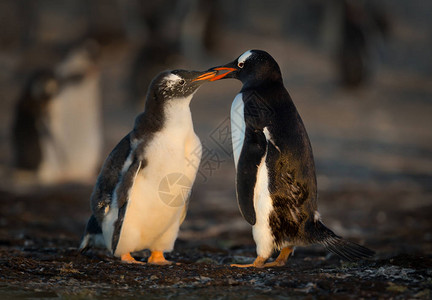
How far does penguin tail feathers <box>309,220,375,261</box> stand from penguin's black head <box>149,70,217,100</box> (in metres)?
1.23

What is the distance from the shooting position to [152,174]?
455cm

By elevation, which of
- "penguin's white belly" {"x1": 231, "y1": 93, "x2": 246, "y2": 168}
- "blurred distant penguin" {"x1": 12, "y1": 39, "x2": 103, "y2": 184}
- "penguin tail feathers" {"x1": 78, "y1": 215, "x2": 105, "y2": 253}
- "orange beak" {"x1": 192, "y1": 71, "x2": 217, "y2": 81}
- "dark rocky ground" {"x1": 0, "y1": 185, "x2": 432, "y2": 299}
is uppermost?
"blurred distant penguin" {"x1": 12, "y1": 39, "x2": 103, "y2": 184}

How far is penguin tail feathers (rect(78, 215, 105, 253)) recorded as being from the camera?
482cm

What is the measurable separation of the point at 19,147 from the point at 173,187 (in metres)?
6.57

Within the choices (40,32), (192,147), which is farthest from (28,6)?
(192,147)

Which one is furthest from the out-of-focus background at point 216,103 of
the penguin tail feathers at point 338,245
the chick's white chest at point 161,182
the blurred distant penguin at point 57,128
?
the penguin tail feathers at point 338,245

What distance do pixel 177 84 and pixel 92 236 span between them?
1.22 meters

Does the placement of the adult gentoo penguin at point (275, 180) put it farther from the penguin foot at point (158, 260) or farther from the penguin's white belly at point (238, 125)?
the penguin foot at point (158, 260)

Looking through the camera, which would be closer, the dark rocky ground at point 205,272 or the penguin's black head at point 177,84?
the dark rocky ground at point 205,272

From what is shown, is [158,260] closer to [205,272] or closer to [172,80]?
[205,272]

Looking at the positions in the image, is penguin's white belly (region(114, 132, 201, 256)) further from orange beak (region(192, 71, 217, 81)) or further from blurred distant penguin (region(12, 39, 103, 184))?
blurred distant penguin (region(12, 39, 103, 184))

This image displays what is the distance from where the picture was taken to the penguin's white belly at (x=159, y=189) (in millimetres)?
4551

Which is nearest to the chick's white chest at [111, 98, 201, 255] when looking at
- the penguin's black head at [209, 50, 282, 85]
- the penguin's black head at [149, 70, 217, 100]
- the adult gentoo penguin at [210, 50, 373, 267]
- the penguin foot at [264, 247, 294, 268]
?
the penguin's black head at [149, 70, 217, 100]

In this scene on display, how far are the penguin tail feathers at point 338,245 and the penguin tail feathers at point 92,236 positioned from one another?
4.85ft
